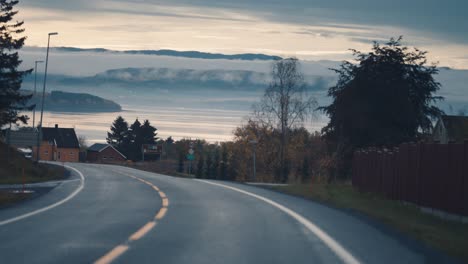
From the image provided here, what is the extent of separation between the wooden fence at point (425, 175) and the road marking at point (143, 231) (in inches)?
317

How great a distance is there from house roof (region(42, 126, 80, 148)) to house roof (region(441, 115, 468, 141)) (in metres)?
112

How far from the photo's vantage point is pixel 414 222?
17.2m

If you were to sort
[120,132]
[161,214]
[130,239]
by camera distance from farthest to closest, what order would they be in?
1. [120,132]
2. [161,214]
3. [130,239]

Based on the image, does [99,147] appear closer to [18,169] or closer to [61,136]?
[61,136]

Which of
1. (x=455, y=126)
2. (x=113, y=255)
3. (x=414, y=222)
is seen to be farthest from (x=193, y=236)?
(x=455, y=126)

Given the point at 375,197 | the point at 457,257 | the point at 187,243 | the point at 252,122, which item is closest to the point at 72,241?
the point at 187,243

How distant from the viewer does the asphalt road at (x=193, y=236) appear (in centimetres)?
1020

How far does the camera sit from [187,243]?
458 inches

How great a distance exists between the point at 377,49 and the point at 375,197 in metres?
27.6

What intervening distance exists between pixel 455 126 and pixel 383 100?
60.9 feet

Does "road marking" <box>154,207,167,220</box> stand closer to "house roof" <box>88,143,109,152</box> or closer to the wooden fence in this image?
the wooden fence

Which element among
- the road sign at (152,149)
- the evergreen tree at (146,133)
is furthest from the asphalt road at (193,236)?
the evergreen tree at (146,133)

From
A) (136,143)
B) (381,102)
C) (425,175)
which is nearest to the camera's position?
(425,175)

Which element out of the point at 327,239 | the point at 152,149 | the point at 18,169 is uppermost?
the point at 152,149
